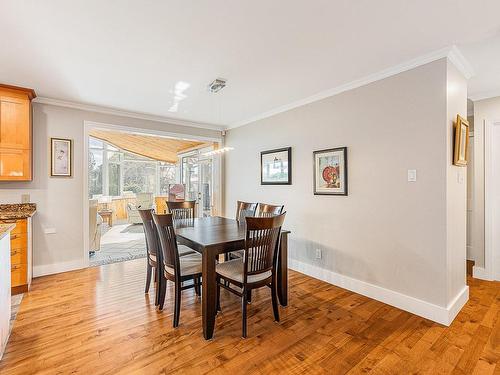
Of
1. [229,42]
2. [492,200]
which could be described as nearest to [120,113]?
[229,42]

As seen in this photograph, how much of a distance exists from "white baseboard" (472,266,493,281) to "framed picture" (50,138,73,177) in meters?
5.98

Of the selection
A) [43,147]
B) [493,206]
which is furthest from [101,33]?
[493,206]

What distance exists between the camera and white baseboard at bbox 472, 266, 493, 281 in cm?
344

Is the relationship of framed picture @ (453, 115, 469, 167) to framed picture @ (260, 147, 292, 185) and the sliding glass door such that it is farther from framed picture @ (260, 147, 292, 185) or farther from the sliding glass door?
the sliding glass door

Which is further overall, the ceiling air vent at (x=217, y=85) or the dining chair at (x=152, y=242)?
the ceiling air vent at (x=217, y=85)

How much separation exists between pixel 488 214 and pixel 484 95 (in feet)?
5.18

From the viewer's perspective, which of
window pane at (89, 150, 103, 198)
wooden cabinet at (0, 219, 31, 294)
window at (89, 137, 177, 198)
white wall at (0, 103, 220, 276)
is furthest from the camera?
window at (89, 137, 177, 198)

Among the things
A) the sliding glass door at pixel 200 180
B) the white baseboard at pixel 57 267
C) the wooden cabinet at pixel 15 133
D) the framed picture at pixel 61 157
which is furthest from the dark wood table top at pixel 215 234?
the sliding glass door at pixel 200 180

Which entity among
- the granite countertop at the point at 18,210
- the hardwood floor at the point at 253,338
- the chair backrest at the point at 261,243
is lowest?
the hardwood floor at the point at 253,338

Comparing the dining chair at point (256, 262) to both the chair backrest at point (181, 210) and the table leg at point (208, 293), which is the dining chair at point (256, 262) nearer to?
the table leg at point (208, 293)

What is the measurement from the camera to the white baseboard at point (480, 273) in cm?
344

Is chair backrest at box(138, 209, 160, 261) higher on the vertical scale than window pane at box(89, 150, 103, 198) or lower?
lower

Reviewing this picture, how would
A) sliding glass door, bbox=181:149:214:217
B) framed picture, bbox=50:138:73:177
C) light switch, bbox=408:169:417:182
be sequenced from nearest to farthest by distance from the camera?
1. light switch, bbox=408:169:417:182
2. framed picture, bbox=50:138:73:177
3. sliding glass door, bbox=181:149:214:217

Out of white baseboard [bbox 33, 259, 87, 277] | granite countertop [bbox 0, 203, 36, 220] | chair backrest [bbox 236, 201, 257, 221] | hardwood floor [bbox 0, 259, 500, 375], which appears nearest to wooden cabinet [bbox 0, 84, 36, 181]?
granite countertop [bbox 0, 203, 36, 220]
